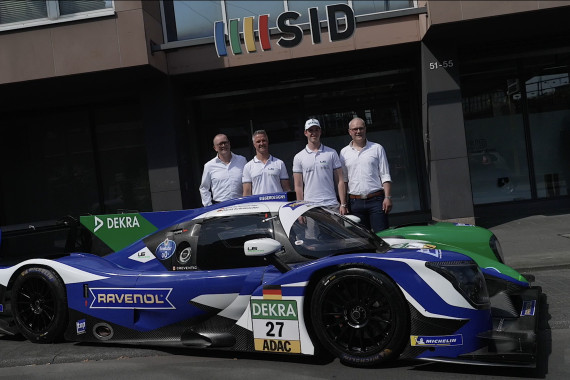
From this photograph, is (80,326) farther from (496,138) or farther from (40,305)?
(496,138)

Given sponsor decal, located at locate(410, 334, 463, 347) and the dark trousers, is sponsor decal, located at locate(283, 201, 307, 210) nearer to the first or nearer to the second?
sponsor decal, located at locate(410, 334, 463, 347)

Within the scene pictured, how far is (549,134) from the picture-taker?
11.4 meters

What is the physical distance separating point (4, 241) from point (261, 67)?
6.13 metres

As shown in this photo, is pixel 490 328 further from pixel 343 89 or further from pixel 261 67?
pixel 343 89

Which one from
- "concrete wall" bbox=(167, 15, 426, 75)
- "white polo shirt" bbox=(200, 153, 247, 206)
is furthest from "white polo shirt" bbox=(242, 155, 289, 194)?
"concrete wall" bbox=(167, 15, 426, 75)

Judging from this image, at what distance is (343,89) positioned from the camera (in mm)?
11383

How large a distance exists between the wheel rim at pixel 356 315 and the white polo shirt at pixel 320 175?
89.4 inches

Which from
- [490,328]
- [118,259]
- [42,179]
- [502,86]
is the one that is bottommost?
[490,328]

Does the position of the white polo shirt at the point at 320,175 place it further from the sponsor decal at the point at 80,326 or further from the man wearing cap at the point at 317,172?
the sponsor decal at the point at 80,326

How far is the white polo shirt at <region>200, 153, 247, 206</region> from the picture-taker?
6.20 meters

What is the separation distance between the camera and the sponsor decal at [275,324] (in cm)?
369

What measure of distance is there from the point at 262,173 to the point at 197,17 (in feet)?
18.1

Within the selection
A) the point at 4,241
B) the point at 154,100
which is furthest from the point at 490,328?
the point at 154,100

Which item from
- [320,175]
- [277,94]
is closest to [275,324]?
[320,175]
